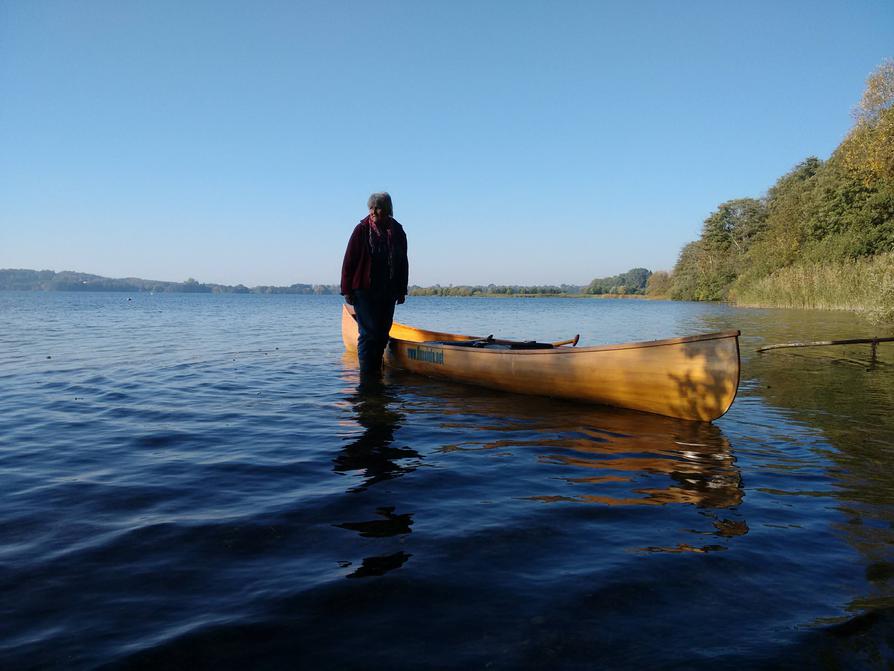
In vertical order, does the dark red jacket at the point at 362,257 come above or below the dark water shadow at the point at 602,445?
above

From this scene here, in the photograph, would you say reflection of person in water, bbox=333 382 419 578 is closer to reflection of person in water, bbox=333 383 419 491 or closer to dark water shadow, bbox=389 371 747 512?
reflection of person in water, bbox=333 383 419 491

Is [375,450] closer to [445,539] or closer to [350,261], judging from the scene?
[445,539]

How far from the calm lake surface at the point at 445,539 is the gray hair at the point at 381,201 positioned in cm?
305

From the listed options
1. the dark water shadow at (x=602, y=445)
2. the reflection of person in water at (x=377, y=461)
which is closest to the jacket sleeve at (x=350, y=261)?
the reflection of person in water at (x=377, y=461)

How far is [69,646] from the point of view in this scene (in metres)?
2.31

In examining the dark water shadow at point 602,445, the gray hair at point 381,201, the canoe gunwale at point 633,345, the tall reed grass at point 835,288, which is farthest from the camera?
the tall reed grass at point 835,288

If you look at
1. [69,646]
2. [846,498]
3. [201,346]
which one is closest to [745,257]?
[201,346]

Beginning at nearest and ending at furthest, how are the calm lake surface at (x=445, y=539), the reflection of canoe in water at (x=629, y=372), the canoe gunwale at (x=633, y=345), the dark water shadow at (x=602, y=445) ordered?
the calm lake surface at (x=445, y=539) → the dark water shadow at (x=602, y=445) → the canoe gunwale at (x=633, y=345) → the reflection of canoe in water at (x=629, y=372)

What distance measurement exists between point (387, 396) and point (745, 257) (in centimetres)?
6273

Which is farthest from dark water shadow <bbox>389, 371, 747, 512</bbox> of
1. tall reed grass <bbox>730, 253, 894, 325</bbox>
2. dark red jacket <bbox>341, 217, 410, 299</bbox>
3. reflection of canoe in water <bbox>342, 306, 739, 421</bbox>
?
tall reed grass <bbox>730, 253, 894, 325</bbox>

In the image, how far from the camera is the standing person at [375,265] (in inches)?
325

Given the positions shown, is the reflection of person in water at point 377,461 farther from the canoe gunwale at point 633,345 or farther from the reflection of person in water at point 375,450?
the canoe gunwale at point 633,345

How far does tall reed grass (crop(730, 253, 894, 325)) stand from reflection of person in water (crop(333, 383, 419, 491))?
16.5 m

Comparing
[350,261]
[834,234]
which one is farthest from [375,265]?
[834,234]
